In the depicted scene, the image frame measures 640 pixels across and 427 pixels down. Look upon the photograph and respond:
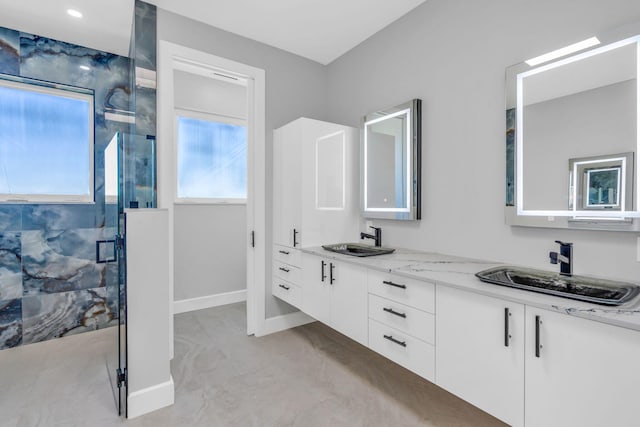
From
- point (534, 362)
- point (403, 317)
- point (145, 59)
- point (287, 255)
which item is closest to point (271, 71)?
point (145, 59)

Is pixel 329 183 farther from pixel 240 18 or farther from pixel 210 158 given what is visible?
pixel 210 158

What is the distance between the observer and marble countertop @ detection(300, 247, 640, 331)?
1034 millimetres

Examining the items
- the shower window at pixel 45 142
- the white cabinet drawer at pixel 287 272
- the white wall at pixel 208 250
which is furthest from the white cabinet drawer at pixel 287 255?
the shower window at pixel 45 142

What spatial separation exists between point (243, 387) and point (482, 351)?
1495 mm

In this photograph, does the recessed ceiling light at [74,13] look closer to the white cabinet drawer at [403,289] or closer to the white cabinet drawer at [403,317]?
the white cabinet drawer at [403,289]

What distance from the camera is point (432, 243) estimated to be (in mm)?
2248

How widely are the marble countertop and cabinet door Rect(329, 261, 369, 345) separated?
0.27 ft

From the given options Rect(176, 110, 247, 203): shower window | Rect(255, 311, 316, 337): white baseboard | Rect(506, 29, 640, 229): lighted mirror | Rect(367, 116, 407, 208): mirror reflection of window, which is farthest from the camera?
Rect(176, 110, 247, 203): shower window

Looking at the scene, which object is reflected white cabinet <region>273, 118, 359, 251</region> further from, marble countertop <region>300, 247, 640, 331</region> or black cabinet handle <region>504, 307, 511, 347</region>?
black cabinet handle <region>504, 307, 511, 347</region>

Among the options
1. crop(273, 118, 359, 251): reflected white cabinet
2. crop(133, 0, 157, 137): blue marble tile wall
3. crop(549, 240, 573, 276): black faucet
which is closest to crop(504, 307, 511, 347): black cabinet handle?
crop(549, 240, 573, 276): black faucet

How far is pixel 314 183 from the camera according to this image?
266 cm

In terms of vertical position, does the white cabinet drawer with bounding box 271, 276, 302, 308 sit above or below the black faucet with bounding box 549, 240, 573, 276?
below

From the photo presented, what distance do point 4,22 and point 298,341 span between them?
3538 mm

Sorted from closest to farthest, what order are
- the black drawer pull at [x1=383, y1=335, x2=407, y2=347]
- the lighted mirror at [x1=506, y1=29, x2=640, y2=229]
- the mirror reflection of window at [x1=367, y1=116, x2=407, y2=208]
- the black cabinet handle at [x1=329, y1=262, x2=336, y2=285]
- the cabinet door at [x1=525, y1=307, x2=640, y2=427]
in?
the cabinet door at [x1=525, y1=307, x2=640, y2=427] → the lighted mirror at [x1=506, y1=29, x2=640, y2=229] → the black drawer pull at [x1=383, y1=335, x2=407, y2=347] → the black cabinet handle at [x1=329, y1=262, x2=336, y2=285] → the mirror reflection of window at [x1=367, y1=116, x2=407, y2=208]
